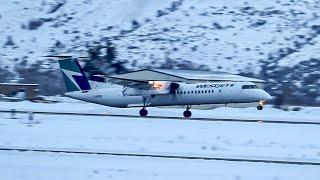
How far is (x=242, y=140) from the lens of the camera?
2483 centimetres

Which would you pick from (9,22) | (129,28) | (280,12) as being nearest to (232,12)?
(280,12)

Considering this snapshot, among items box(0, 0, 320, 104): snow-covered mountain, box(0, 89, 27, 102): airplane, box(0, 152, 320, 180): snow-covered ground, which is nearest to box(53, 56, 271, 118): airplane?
box(0, 89, 27, 102): airplane

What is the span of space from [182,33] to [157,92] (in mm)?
76103

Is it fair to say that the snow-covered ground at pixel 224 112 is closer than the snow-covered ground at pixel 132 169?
No

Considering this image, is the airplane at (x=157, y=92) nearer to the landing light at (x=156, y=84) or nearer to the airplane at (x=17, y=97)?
the landing light at (x=156, y=84)

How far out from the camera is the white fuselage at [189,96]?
143 ft

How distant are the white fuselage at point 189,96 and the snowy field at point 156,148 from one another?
900cm

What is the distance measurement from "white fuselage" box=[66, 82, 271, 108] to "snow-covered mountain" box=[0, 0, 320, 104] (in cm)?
4065

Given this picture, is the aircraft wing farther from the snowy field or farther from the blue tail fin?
the snowy field

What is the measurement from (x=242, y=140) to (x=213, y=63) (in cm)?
7880

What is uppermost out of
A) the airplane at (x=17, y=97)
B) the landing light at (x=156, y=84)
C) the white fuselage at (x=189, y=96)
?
the airplane at (x=17, y=97)

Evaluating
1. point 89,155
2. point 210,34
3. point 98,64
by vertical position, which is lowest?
point 89,155

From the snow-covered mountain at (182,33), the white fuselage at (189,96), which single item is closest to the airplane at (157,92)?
the white fuselage at (189,96)

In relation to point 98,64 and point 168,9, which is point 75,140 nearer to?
point 98,64
